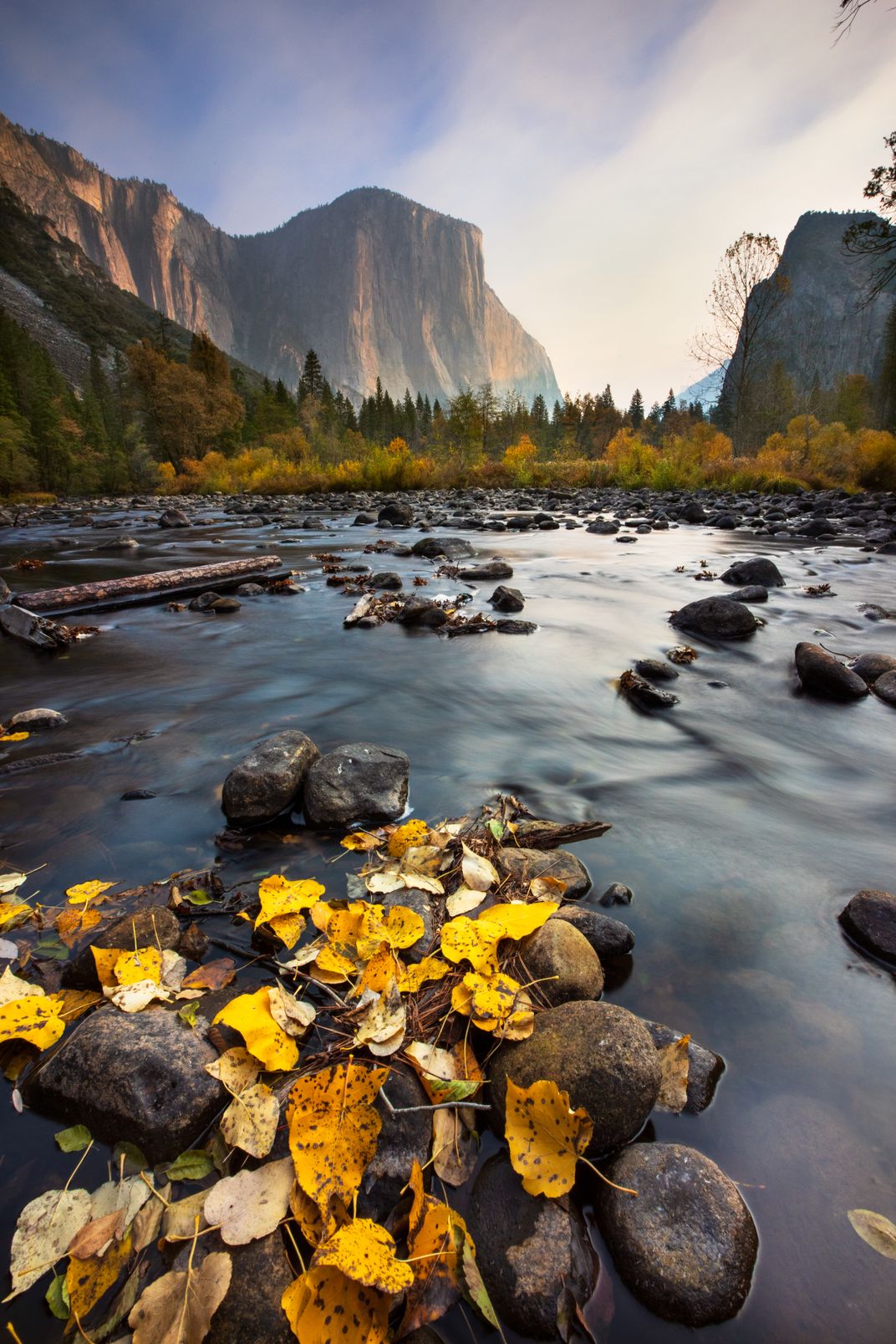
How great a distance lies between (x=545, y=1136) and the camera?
3.75 ft

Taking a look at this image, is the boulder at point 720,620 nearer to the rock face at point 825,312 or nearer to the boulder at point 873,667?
the boulder at point 873,667

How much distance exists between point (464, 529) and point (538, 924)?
1402 centimetres

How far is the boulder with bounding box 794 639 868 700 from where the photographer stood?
3902 millimetres

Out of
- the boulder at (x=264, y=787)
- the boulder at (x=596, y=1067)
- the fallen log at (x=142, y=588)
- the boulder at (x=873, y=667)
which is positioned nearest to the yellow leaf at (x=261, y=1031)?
→ the boulder at (x=596, y=1067)

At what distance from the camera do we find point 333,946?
63.4 inches

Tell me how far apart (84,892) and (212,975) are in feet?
2.33

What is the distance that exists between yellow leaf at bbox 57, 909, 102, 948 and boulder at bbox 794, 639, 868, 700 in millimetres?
4449

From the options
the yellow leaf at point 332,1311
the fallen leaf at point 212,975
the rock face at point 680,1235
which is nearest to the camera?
the yellow leaf at point 332,1311

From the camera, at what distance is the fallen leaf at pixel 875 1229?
3.50 ft

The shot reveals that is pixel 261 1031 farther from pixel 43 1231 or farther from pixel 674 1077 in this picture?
pixel 674 1077

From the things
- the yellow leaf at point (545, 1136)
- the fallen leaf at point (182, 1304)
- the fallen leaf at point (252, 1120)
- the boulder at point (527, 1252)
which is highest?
the yellow leaf at point (545, 1136)

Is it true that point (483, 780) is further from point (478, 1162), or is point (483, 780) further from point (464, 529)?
point (464, 529)

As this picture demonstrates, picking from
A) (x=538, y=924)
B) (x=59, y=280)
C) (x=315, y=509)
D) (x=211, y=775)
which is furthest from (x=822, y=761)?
(x=59, y=280)

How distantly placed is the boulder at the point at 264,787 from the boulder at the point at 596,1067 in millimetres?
1454
